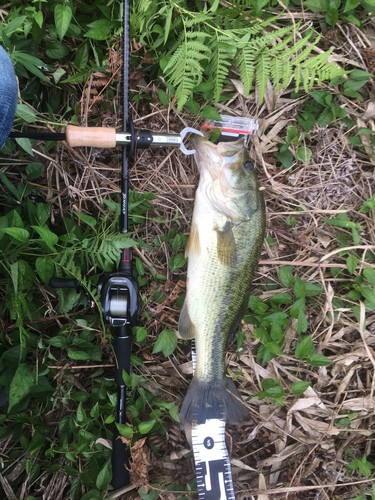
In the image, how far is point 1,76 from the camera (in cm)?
147

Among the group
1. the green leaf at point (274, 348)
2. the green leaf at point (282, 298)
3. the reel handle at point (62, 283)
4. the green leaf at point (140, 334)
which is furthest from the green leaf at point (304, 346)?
the reel handle at point (62, 283)

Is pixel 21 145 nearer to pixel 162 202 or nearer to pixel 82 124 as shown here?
pixel 82 124

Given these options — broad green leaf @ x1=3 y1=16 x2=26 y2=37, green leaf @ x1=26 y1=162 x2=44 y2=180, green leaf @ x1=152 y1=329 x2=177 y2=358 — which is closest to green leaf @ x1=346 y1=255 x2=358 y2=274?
green leaf @ x1=152 y1=329 x2=177 y2=358

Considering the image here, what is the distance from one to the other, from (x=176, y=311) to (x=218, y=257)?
23.1 inches

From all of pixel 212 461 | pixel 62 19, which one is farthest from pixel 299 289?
pixel 62 19

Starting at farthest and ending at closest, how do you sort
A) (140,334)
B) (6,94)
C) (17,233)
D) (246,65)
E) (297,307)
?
(297,307) → (140,334) → (246,65) → (17,233) → (6,94)

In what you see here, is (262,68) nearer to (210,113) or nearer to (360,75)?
(210,113)

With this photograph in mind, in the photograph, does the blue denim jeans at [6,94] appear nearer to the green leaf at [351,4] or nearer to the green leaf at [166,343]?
the green leaf at [166,343]

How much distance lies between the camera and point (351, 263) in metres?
2.43

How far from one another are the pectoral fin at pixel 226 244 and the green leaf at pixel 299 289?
1.93 ft

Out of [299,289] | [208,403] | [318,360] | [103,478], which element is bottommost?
[103,478]

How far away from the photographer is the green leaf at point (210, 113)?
7.28 ft

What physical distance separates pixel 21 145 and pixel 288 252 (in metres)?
2.11

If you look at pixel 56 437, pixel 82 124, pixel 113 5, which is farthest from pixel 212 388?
pixel 113 5
